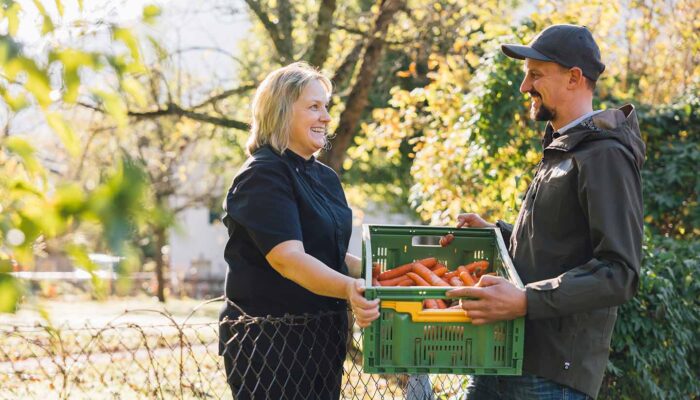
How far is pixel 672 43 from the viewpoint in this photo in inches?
484

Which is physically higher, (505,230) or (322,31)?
(322,31)

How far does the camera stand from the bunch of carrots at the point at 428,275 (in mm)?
3246

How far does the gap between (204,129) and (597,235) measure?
15.4m

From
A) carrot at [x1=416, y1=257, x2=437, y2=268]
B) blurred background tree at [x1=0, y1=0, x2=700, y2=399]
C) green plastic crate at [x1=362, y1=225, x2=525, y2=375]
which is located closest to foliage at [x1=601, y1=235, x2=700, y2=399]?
blurred background tree at [x1=0, y1=0, x2=700, y2=399]

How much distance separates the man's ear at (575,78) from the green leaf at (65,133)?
235 centimetres

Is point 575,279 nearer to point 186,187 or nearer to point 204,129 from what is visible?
point 204,129

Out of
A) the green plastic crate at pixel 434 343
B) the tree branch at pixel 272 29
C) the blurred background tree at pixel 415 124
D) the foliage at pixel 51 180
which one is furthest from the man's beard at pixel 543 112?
the tree branch at pixel 272 29

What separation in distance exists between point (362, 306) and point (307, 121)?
817mm

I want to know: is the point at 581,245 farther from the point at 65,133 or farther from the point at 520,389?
the point at 65,133

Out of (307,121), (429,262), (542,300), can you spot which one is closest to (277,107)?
(307,121)

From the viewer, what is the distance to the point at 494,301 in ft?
9.54

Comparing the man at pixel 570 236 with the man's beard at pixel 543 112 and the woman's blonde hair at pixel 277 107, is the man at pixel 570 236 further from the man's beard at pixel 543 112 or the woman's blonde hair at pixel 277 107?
the woman's blonde hair at pixel 277 107

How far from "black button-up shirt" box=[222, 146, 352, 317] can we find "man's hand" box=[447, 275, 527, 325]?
1.97ft

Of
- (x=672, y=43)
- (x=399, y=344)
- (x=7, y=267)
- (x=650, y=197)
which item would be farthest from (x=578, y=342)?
(x=672, y=43)
